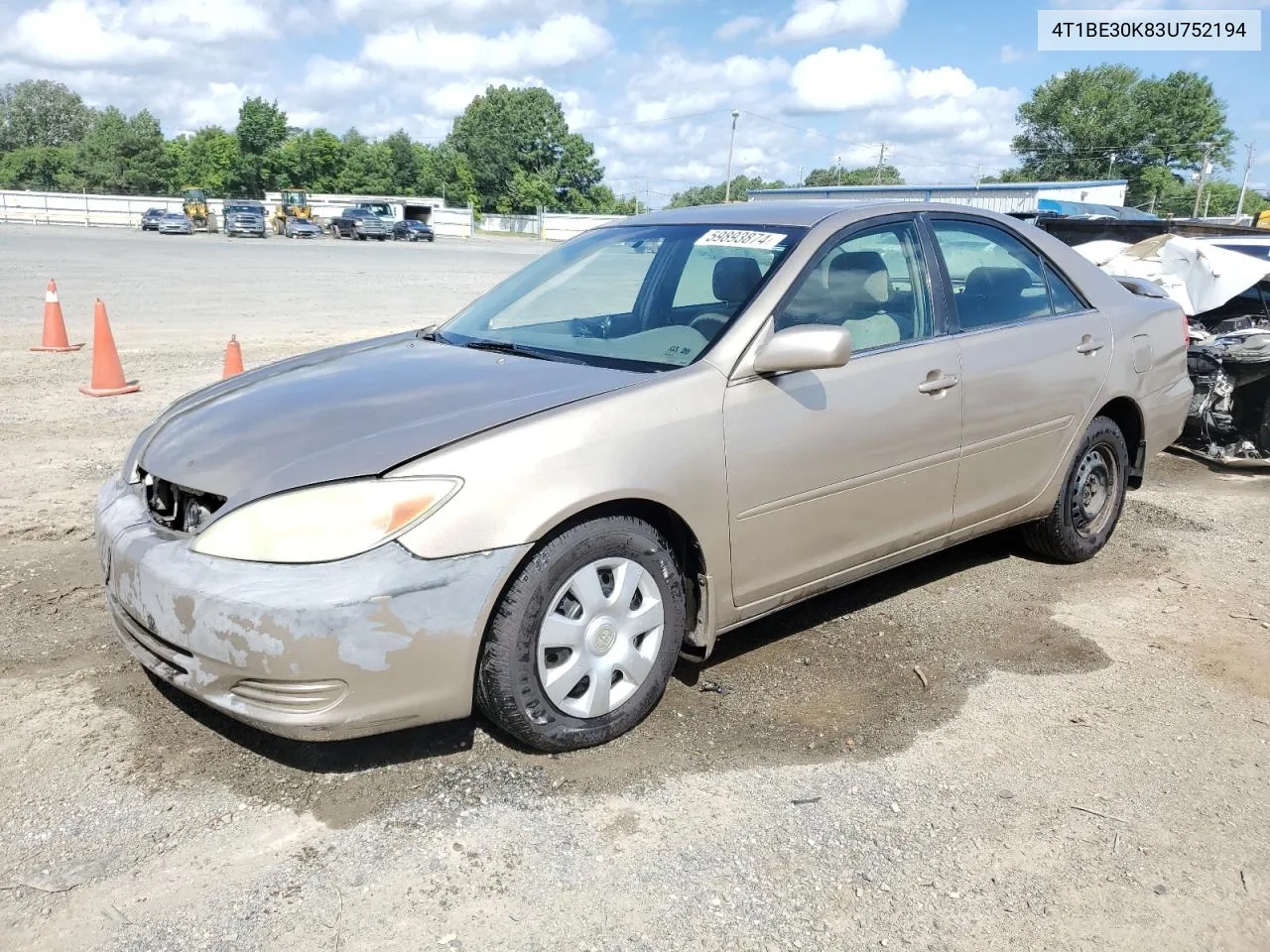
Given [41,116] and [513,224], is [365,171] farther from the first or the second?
[41,116]

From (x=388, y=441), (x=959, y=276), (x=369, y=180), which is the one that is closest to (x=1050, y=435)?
(x=959, y=276)

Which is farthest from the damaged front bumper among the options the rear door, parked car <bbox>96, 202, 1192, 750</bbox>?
the rear door

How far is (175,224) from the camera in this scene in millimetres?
49750

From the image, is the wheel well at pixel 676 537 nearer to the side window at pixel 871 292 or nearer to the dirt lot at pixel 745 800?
the dirt lot at pixel 745 800

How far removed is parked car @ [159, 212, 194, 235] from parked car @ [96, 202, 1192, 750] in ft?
169

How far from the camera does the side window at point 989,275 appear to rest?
161 inches

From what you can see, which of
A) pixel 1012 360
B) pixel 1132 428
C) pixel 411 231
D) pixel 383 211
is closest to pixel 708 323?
pixel 1012 360

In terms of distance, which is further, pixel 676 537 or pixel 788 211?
pixel 788 211

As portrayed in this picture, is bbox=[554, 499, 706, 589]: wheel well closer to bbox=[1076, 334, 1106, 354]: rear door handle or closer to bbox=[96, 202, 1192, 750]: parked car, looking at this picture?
bbox=[96, 202, 1192, 750]: parked car

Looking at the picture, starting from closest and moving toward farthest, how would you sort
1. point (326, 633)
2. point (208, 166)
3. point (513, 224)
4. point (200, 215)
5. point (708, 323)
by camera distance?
point (326, 633)
point (708, 323)
point (200, 215)
point (513, 224)
point (208, 166)

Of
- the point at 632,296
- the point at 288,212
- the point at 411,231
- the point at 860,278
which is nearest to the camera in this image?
the point at 860,278

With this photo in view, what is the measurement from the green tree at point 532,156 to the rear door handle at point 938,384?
317 feet

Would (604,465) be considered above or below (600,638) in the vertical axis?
above

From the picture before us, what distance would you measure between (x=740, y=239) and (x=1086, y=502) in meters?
2.32
